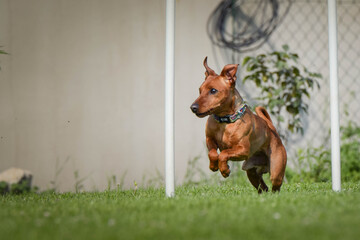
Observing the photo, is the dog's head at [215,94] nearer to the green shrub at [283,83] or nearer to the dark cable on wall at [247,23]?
the green shrub at [283,83]

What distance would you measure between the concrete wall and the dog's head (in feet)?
6.54

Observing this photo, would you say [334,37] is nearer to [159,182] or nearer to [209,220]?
[209,220]

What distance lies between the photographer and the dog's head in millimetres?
2406

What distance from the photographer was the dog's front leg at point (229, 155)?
245 cm

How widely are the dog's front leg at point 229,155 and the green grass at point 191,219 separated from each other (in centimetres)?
17

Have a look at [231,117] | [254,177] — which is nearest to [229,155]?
[231,117]

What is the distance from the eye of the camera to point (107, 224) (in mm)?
1820

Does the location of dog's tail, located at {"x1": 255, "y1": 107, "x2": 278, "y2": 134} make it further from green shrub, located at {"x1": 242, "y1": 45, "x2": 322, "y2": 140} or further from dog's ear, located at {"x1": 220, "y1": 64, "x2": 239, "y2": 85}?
green shrub, located at {"x1": 242, "y1": 45, "x2": 322, "y2": 140}

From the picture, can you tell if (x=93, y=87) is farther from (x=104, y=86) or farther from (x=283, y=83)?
(x=283, y=83)

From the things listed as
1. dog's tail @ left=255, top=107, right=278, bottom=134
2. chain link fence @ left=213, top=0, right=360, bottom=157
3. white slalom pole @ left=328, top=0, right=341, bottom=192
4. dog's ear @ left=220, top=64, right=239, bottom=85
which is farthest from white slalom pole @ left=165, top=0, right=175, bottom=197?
chain link fence @ left=213, top=0, right=360, bottom=157

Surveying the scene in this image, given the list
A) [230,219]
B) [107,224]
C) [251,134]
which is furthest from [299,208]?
[107,224]

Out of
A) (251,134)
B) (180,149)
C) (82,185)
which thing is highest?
(251,134)

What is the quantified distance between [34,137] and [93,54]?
102 centimetres

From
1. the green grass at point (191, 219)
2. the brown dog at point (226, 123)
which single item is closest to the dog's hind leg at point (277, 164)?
the brown dog at point (226, 123)
